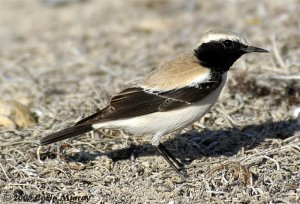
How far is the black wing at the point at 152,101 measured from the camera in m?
6.29

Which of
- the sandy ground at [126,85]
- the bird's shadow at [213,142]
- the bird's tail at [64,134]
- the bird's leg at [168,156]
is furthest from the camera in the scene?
the bird's shadow at [213,142]

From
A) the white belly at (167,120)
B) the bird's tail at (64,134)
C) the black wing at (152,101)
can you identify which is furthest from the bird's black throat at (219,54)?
the bird's tail at (64,134)

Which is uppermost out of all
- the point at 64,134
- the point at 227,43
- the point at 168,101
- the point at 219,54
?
the point at 227,43

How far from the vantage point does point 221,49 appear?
661 centimetres

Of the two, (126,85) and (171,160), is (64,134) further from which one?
(126,85)

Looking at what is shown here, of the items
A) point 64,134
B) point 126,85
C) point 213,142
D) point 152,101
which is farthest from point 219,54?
point 126,85

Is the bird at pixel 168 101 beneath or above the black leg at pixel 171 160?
above

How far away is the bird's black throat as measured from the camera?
21.6ft

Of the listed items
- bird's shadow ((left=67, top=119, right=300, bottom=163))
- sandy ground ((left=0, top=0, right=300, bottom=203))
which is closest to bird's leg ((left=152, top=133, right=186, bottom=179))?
sandy ground ((left=0, top=0, right=300, bottom=203))

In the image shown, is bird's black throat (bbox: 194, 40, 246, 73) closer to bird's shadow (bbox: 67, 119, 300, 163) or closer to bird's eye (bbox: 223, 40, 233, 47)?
bird's eye (bbox: 223, 40, 233, 47)

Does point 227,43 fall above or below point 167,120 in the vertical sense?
above

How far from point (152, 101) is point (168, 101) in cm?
17

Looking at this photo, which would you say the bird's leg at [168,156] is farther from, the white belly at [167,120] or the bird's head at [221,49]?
the bird's head at [221,49]

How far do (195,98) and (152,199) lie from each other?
1.19m
